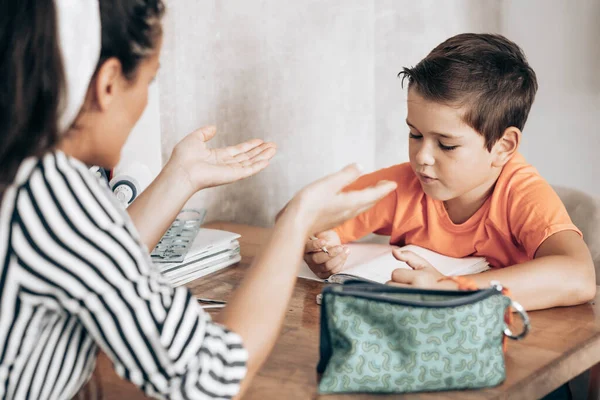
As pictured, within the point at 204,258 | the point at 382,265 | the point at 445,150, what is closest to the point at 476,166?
the point at 445,150

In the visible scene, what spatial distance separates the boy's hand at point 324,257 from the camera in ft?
4.29

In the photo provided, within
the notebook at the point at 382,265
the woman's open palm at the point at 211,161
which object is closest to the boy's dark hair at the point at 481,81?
the notebook at the point at 382,265

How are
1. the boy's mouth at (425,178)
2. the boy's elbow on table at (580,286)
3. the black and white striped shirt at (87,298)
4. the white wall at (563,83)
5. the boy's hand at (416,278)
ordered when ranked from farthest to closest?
the white wall at (563,83) < the boy's mouth at (425,178) < the boy's elbow on table at (580,286) < the boy's hand at (416,278) < the black and white striped shirt at (87,298)

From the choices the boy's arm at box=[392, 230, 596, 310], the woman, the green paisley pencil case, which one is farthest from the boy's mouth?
the woman

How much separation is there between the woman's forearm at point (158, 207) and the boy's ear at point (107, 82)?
358 millimetres

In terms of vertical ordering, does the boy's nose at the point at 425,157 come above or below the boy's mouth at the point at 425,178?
above

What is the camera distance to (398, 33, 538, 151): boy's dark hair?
1353 mm

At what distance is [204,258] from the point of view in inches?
55.9

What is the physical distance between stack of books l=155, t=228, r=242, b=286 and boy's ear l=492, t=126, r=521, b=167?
1.76 feet

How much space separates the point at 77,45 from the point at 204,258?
753 mm

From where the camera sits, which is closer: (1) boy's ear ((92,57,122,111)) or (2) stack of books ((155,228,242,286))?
(1) boy's ear ((92,57,122,111))

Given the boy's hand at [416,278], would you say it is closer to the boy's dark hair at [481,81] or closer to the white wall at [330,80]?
the boy's dark hair at [481,81]

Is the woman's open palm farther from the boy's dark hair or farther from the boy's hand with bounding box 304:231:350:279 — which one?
the boy's dark hair

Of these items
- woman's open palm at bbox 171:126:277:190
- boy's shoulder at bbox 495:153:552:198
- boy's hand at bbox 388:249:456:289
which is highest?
woman's open palm at bbox 171:126:277:190
